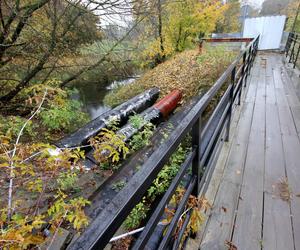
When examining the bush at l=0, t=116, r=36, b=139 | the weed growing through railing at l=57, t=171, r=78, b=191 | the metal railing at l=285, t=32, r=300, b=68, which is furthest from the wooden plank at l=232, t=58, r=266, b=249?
the metal railing at l=285, t=32, r=300, b=68

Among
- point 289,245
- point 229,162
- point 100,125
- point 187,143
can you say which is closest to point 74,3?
point 100,125

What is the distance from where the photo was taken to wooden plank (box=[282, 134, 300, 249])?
1.46m

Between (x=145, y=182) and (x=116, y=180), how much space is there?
209cm

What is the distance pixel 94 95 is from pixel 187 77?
6.23m

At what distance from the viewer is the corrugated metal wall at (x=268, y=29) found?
10.5m

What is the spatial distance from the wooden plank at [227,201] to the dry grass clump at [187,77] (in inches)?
125

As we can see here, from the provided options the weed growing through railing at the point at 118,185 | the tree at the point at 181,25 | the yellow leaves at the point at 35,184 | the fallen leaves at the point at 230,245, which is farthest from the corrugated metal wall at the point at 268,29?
the yellow leaves at the point at 35,184

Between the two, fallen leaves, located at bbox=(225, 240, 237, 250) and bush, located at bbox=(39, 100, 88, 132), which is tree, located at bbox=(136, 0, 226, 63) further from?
fallen leaves, located at bbox=(225, 240, 237, 250)

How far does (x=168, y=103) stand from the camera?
197 inches

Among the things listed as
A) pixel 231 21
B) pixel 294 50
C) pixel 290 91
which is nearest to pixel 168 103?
pixel 290 91

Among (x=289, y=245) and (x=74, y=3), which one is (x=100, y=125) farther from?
(x=289, y=245)

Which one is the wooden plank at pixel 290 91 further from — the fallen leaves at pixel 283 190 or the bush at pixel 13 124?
the bush at pixel 13 124

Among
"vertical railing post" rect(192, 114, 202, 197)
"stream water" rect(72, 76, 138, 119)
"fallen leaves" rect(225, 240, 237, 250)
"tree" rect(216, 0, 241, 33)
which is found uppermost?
"tree" rect(216, 0, 241, 33)

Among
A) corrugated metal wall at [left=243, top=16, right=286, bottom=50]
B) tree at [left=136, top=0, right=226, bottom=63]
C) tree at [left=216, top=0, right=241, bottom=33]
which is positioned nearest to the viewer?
tree at [left=136, top=0, right=226, bottom=63]
